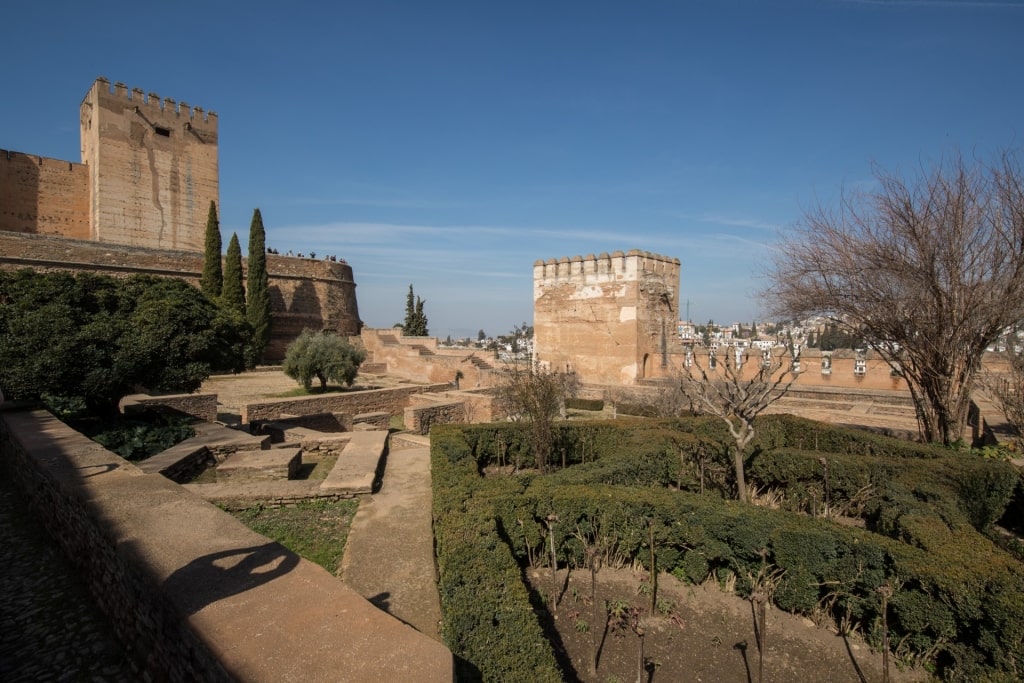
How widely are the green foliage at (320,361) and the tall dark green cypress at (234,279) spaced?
929 centimetres

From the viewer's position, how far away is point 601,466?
6.88 m

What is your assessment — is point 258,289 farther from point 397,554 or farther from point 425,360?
point 397,554

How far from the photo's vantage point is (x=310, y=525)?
590 cm

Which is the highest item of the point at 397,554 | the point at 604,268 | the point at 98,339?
the point at 604,268

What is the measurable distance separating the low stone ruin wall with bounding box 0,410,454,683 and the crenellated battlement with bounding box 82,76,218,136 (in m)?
29.8

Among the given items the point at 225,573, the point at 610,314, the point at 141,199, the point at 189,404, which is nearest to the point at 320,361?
the point at 189,404

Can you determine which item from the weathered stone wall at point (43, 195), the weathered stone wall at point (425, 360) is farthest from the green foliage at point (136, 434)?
the weathered stone wall at point (43, 195)

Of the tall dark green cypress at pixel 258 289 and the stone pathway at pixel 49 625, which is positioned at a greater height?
the tall dark green cypress at pixel 258 289

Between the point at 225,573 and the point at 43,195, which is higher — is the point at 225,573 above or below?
below

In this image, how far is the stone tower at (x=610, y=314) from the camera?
1727 cm

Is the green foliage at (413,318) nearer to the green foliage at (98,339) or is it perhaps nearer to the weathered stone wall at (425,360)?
the weathered stone wall at (425,360)

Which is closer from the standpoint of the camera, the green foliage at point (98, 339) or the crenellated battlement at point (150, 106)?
the green foliage at point (98, 339)

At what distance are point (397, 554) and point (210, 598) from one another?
250 cm

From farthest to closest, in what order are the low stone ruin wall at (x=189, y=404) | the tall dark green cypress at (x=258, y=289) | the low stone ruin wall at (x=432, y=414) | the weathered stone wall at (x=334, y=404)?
the tall dark green cypress at (x=258, y=289)
the low stone ruin wall at (x=432, y=414)
the weathered stone wall at (x=334, y=404)
the low stone ruin wall at (x=189, y=404)
